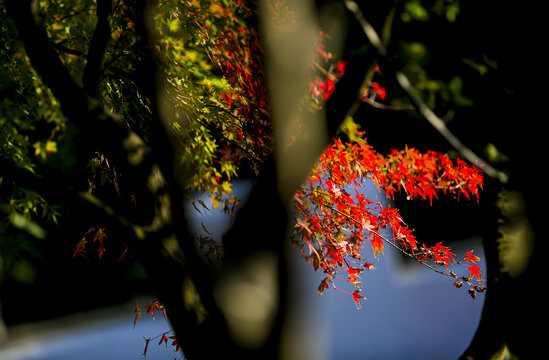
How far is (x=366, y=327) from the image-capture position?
723cm

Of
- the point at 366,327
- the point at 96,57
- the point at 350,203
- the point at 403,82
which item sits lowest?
the point at 403,82

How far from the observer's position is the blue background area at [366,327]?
273 inches

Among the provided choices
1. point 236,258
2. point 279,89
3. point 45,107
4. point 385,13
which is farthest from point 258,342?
point 45,107

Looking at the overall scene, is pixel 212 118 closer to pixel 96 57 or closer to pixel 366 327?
pixel 96 57

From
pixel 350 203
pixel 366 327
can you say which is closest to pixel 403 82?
pixel 350 203

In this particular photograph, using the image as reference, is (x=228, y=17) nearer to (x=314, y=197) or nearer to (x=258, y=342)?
(x=314, y=197)

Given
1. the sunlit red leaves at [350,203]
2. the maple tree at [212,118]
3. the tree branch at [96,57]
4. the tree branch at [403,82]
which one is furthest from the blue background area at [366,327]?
the tree branch at [403,82]

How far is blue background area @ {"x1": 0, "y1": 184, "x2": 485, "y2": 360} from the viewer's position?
273 inches

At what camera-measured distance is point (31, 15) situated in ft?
7.59

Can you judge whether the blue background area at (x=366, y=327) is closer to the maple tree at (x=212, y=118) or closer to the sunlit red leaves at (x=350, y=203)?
the sunlit red leaves at (x=350, y=203)

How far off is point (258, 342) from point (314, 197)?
6.98 ft

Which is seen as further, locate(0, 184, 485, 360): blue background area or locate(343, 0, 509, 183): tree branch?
locate(0, 184, 485, 360): blue background area

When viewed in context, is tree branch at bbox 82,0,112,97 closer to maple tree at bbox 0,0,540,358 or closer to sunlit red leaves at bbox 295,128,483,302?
maple tree at bbox 0,0,540,358

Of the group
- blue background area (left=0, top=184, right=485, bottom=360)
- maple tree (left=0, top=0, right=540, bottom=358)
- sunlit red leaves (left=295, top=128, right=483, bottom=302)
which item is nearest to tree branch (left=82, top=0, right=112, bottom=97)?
maple tree (left=0, top=0, right=540, bottom=358)
